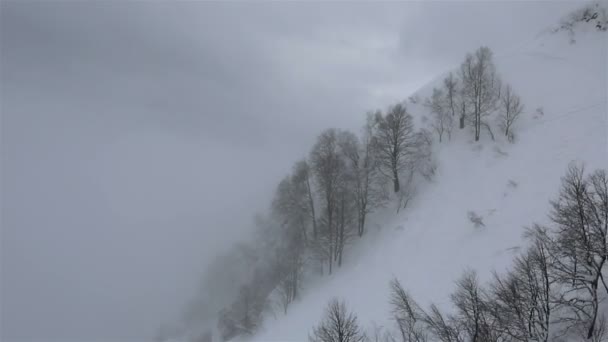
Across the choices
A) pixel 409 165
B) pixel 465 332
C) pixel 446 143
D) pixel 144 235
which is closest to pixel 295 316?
pixel 465 332

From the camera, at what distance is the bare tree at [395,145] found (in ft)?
110

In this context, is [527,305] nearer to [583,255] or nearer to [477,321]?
[477,321]

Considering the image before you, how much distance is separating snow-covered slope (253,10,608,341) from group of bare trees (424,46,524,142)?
1.59 metres

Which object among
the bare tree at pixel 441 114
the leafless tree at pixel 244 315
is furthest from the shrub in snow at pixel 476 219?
the leafless tree at pixel 244 315

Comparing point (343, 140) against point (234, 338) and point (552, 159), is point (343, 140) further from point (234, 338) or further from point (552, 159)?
point (234, 338)

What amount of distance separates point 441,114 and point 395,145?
10.2m

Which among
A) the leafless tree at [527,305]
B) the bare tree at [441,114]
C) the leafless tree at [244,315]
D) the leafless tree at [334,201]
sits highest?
the bare tree at [441,114]

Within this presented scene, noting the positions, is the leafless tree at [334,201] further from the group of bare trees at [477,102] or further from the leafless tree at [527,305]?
the leafless tree at [527,305]

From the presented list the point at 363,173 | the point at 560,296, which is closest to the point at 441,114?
the point at 363,173

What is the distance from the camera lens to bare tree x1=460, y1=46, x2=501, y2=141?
33938mm

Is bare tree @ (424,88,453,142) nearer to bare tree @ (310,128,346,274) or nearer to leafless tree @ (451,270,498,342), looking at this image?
bare tree @ (310,128,346,274)

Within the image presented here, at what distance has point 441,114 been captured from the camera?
37500 millimetres

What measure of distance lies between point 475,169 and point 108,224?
167m

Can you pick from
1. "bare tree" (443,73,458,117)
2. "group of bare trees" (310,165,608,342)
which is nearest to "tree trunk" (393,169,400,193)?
"bare tree" (443,73,458,117)
